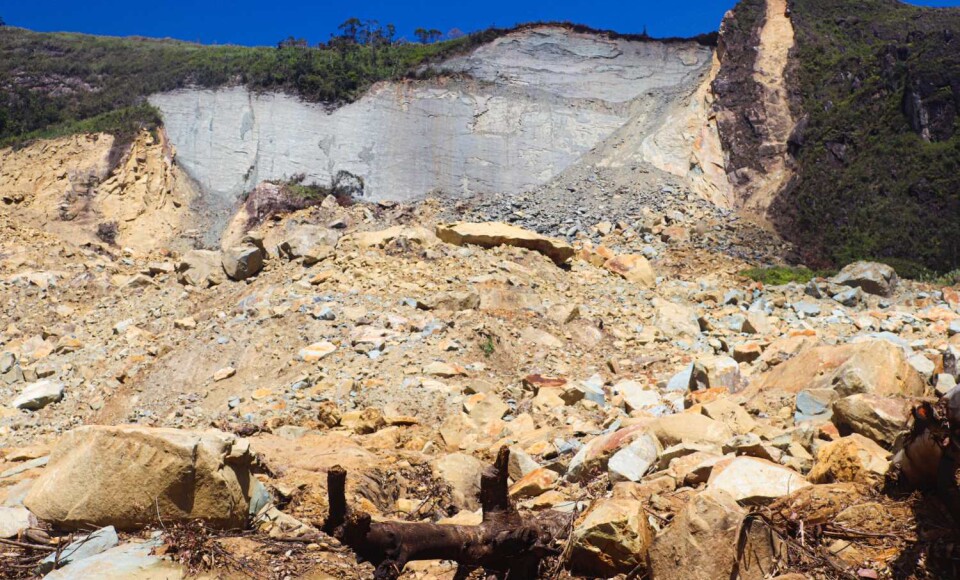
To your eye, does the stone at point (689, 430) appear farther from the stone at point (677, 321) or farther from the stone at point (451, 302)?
the stone at point (677, 321)

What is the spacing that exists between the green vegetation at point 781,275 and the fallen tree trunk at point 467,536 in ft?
39.2

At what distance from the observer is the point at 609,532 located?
2.79m

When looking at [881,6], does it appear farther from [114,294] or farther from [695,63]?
[114,294]

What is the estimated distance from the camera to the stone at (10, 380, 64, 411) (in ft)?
26.9

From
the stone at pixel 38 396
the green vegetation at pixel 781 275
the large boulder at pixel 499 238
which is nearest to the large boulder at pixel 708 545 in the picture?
the stone at pixel 38 396

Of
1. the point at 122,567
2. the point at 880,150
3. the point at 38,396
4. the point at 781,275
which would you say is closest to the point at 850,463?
the point at 122,567

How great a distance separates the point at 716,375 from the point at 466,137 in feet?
54.8

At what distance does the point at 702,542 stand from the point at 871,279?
439 inches

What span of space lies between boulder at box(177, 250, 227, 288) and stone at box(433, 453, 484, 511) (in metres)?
7.52

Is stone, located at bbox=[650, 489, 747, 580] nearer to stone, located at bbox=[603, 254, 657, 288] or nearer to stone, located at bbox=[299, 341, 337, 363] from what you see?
stone, located at bbox=[299, 341, 337, 363]

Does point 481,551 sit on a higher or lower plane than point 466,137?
lower

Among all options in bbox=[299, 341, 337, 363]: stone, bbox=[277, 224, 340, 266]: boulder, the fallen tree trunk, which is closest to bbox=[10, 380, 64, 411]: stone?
bbox=[299, 341, 337, 363]: stone

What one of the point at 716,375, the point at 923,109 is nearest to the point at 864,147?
the point at 923,109

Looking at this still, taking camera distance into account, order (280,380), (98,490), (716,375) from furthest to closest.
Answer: (280,380) → (716,375) → (98,490)
